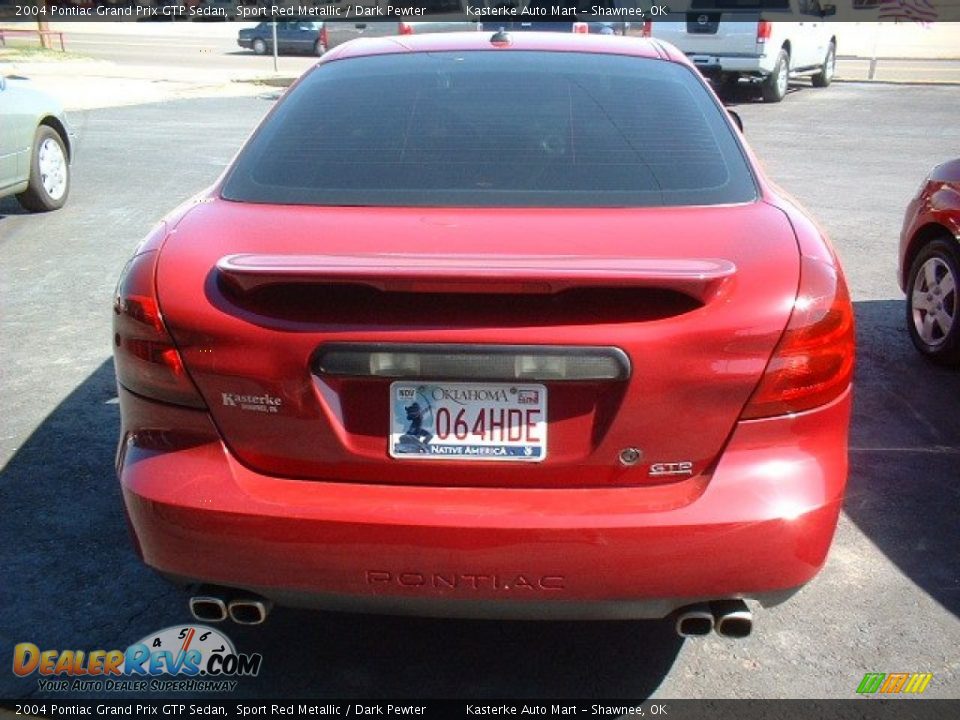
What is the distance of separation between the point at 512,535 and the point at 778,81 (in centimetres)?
1872

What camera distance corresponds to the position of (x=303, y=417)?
8.11 ft

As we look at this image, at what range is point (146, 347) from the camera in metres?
2.59

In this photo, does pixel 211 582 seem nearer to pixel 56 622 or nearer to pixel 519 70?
pixel 56 622

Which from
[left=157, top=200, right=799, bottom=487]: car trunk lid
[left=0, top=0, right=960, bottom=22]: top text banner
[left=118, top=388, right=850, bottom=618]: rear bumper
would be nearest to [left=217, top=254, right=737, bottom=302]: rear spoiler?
[left=157, top=200, right=799, bottom=487]: car trunk lid

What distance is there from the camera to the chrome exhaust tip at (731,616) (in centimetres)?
252

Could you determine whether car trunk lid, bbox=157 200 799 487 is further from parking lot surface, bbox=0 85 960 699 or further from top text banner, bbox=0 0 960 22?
top text banner, bbox=0 0 960 22

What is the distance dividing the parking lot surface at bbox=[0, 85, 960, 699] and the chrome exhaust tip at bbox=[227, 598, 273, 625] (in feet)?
1.55

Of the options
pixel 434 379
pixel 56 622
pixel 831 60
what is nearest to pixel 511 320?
pixel 434 379

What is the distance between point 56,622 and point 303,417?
139 centimetres

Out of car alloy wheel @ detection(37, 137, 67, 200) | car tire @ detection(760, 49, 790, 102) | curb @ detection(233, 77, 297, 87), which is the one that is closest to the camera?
car alloy wheel @ detection(37, 137, 67, 200)

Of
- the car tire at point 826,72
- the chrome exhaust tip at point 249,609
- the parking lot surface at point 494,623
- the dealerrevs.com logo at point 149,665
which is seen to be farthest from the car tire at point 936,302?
the car tire at point 826,72

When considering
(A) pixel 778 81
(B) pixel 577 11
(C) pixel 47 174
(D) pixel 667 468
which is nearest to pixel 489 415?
(D) pixel 667 468

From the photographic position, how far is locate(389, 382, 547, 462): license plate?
2.42 meters

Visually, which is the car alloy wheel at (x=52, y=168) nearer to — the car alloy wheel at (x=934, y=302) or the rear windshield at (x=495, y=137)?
the rear windshield at (x=495, y=137)
